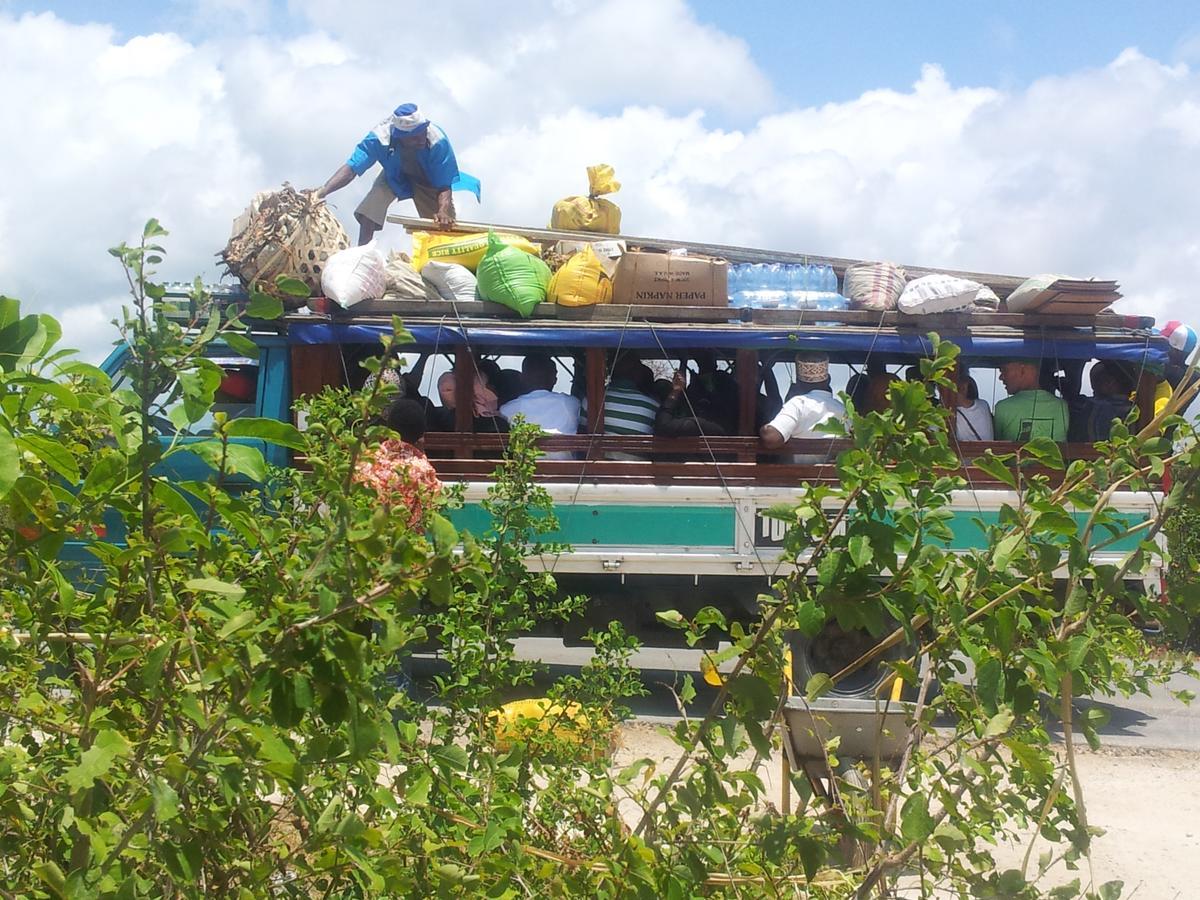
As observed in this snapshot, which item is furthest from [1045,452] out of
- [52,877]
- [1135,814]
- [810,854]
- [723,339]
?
[723,339]

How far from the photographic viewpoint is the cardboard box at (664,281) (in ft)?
21.6

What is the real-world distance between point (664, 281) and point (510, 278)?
0.90 m

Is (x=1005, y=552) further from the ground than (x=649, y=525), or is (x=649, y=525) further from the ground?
(x=1005, y=552)

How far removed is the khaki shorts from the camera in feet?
24.6

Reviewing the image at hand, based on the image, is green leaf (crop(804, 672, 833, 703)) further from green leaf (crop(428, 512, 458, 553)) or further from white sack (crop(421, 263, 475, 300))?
white sack (crop(421, 263, 475, 300))

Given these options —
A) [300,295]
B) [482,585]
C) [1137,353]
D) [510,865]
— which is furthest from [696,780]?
[1137,353]

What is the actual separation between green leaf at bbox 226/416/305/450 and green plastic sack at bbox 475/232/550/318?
5.23 metres

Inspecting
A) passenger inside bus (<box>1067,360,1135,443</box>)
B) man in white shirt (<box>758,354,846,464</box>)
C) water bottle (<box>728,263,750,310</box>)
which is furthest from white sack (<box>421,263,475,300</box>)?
passenger inside bus (<box>1067,360,1135,443</box>)

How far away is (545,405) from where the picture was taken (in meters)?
6.62

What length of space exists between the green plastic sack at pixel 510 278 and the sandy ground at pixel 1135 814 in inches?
99.6

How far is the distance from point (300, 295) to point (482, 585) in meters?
0.42

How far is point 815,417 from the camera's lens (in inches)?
258

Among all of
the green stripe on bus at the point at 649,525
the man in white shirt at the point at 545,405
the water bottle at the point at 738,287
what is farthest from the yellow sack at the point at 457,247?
the green stripe on bus at the point at 649,525

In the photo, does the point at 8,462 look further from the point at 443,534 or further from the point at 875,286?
the point at 875,286
